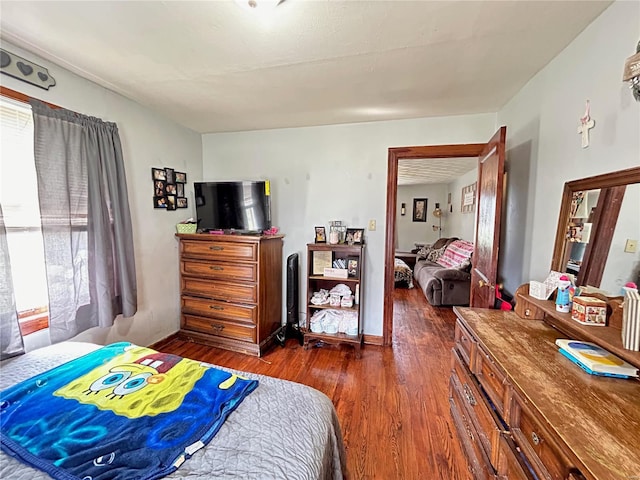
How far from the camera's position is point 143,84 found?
2.05 m

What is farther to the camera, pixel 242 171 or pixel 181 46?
pixel 242 171

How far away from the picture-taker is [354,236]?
2811 mm

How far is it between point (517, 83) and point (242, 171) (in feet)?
8.95

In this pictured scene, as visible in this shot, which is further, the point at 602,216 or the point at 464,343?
the point at 464,343

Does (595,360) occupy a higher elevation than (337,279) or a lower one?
higher

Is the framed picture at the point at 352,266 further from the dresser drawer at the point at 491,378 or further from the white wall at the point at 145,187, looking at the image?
the white wall at the point at 145,187

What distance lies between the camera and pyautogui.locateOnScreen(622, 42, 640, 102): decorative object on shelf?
96cm

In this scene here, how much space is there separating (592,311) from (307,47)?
1.94 m

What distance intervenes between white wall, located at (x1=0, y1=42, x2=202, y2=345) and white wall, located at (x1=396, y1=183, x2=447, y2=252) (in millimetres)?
5910

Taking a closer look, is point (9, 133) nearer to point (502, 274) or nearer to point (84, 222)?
point (84, 222)

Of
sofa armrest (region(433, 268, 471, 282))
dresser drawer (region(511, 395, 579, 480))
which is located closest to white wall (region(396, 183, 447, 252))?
sofa armrest (region(433, 268, 471, 282))

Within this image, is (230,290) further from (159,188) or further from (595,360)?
(595,360)

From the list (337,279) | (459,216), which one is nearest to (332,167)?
(337,279)

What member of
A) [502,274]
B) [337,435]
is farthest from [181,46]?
[502,274]
